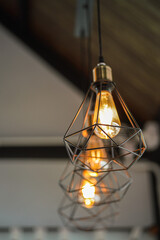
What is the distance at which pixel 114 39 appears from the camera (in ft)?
9.00

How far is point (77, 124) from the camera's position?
3854mm

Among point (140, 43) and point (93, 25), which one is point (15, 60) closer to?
point (93, 25)

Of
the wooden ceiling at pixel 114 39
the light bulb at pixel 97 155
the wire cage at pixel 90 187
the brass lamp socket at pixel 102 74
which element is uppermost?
the wooden ceiling at pixel 114 39

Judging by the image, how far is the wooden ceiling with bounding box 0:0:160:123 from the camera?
2.32m

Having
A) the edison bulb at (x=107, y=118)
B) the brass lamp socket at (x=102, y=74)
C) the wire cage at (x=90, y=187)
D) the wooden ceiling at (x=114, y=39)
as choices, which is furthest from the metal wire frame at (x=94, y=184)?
the wooden ceiling at (x=114, y=39)

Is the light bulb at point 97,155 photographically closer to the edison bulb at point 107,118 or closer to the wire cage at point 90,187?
the wire cage at point 90,187

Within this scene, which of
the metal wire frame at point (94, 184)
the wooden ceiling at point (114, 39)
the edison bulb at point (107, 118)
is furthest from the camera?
the wooden ceiling at point (114, 39)

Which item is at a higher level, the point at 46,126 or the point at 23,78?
the point at 23,78

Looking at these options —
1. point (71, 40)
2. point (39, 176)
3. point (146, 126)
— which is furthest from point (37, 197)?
point (71, 40)

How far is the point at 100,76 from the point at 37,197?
3.21m

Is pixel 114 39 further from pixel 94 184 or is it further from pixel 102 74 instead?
pixel 94 184

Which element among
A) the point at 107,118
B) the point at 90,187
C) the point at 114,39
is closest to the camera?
the point at 107,118

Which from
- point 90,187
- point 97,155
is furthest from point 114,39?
point 97,155

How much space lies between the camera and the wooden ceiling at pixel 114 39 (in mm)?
2320
